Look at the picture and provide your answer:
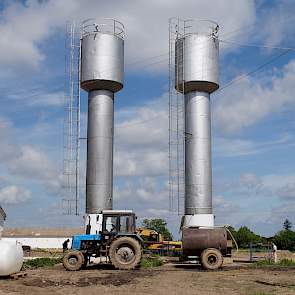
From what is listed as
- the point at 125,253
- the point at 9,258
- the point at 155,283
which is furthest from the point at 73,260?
the point at 155,283

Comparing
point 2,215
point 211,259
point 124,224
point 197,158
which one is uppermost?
point 197,158

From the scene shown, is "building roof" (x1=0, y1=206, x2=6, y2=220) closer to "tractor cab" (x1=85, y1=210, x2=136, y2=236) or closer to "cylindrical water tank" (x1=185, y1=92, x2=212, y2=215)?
"cylindrical water tank" (x1=185, y1=92, x2=212, y2=215)

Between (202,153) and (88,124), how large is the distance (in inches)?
332

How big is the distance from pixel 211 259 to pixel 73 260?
6563mm

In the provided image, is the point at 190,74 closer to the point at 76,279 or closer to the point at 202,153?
the point at 202,153

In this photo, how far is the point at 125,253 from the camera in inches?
946

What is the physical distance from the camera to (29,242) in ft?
216

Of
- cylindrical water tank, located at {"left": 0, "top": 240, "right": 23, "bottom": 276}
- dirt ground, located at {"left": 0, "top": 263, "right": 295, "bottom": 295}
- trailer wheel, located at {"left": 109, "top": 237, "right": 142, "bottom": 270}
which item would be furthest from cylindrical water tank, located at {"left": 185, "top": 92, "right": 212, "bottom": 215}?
cylindrical water tank, located at {"left": 0, "top": 240, "right": 23, "bottom": 276}

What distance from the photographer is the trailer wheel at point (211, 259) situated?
81.7 ft

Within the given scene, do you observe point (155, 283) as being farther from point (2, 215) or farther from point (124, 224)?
point (2, 215)

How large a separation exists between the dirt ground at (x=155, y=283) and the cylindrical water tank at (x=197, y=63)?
1842 centimetres

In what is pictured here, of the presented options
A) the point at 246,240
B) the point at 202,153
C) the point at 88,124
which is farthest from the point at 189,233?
the point at 246,240

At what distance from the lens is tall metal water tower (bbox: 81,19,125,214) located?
36.9 meters

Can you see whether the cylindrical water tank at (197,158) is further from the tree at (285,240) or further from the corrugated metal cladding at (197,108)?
the tree at (285,240)
